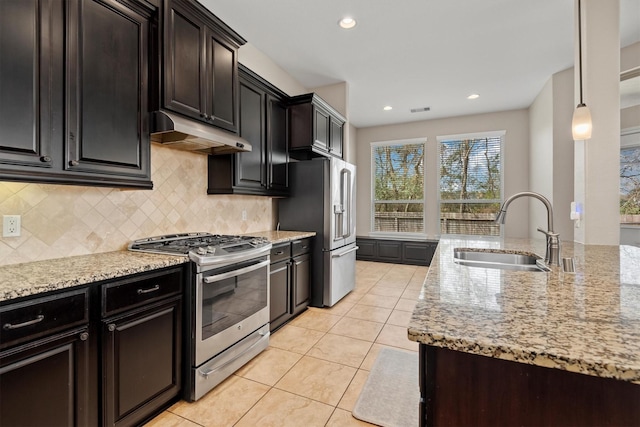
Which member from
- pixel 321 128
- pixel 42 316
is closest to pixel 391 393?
pixel 42 316

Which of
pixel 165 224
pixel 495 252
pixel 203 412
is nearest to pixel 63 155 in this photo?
pixel 165 224

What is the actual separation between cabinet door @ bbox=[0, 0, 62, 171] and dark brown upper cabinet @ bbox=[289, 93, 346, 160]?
2.38 metres

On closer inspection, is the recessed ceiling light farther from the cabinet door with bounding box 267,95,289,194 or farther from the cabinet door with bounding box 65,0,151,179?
the cabinet door with bounding box 65,0,151,179

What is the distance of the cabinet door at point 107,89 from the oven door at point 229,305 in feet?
2.81

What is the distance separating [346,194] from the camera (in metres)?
3.90

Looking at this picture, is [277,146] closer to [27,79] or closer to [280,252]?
[280,252]

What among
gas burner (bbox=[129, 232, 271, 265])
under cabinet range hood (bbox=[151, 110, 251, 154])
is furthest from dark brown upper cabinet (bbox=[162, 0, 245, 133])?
gas burner (bbox=[129, 232, 271, 265])

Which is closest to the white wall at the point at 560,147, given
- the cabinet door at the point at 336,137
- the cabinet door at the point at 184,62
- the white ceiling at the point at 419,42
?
the white ceiling at the point at 419,42

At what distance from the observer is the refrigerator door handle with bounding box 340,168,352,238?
3783 millimetres

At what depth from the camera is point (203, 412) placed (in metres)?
1.78

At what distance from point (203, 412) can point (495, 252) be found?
7.29ft

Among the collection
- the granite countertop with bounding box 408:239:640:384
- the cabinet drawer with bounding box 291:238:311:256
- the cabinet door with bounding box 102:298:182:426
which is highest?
the granite countertop with bounding box 408:239:640:384

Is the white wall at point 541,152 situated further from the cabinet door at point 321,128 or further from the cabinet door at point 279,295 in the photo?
the cabinet door at point 279,295

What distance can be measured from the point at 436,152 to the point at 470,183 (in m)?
0.90
